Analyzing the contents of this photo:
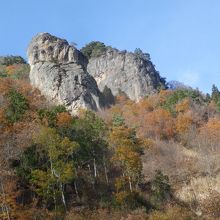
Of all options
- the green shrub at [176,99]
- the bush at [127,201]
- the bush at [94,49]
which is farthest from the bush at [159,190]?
the bush at [94,49]

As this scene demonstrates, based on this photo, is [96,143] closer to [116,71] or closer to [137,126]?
[137,126]

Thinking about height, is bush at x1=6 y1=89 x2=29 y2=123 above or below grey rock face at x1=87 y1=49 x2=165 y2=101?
below

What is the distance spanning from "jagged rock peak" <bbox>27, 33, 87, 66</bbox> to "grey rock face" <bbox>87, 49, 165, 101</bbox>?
43.6 ft

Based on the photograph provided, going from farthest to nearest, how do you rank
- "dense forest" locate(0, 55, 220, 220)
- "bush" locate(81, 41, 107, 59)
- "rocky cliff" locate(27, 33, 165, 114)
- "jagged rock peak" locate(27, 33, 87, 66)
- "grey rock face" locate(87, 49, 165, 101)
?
"bush" locate(81, 41, 107, 59) → "grey rock face" locate(87, 49, 165, 101) → "jagged rock peak" locate(27, 33, 87, 66) → "rocky cliff" locate(27, 33, 165, 114) → "dense forest" locate(0, 55, 220, 220)

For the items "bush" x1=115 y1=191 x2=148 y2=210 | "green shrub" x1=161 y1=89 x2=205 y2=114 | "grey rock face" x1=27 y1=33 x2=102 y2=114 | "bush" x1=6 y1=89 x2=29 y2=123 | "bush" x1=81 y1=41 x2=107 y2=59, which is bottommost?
"bush" x1=115 y1=191 x2=148 y2=210

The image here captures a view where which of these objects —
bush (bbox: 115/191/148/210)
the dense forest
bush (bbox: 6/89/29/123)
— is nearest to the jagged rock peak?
the dense forest

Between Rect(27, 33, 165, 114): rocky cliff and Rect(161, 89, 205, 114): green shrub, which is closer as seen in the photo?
Rect(161, 89, 205, 114): green shrub

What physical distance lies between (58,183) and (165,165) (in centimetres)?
1955

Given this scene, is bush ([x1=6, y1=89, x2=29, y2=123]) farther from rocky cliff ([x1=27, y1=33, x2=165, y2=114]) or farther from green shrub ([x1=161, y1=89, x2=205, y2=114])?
green shrub ([x1=161, y1=89, x2=205, y2=114])

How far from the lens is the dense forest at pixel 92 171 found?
39.0 metres

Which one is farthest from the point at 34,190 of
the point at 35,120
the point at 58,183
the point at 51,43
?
the point at 51,43

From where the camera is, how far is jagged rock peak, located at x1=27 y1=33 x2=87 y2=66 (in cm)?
8538

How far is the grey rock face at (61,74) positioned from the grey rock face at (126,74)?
35.6ft

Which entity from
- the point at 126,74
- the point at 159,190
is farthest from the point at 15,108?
the point at 126,74
